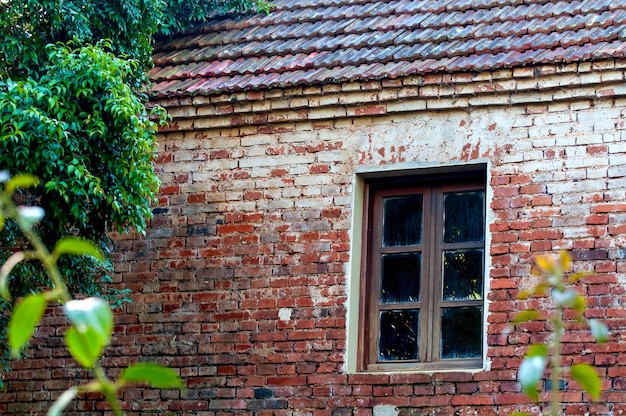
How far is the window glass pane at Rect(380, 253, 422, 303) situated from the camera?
7.71 m

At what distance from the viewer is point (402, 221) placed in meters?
7.90

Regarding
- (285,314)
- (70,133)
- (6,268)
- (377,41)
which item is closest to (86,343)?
(6,268)

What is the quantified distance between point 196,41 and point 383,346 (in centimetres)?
309

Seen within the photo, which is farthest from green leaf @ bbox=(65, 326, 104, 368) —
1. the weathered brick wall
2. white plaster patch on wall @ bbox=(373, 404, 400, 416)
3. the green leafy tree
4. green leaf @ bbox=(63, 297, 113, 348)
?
white plaster patch on wall @ bbox=(373, 404, 400, 416)

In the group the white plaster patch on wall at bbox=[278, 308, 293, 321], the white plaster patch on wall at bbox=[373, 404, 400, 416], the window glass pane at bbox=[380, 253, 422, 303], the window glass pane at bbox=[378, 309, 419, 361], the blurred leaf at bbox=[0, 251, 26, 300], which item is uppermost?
the window glass pane at bbox=[380, 253, 422, 303]

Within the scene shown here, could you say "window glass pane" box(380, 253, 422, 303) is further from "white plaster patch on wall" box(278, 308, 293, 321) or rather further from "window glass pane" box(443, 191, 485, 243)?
"white plaster patch on wall" box(278, 308, 293, 321)

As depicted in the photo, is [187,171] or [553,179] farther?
[187,171]

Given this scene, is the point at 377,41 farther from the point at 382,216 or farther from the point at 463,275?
the point at 463,275

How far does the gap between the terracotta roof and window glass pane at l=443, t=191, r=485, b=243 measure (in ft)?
2.99

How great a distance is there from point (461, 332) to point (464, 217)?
82cm

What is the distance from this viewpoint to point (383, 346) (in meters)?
7.70

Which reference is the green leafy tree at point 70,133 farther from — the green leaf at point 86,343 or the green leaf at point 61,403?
the green leaf at point 86,343

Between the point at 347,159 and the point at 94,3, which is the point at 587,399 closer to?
the point at 347,159

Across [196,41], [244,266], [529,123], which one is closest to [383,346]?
[244,266]
